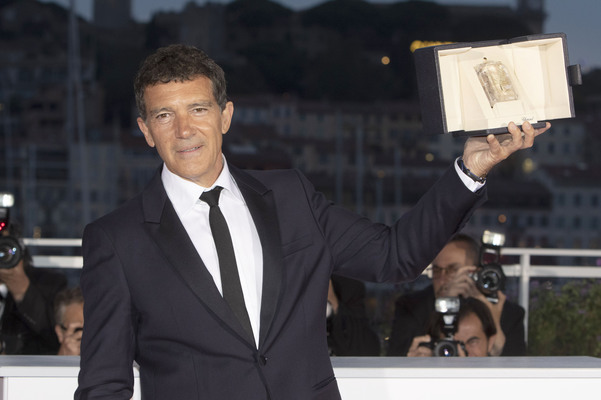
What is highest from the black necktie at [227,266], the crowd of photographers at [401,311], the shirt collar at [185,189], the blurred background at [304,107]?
the blurred background at [304,107]

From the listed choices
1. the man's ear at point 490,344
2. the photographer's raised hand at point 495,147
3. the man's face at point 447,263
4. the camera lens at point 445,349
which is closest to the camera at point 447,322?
the camera lens at point 445,349

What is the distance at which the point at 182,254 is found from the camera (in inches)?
75.3

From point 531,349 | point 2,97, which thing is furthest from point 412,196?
point 531,349

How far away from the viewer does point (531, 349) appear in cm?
663

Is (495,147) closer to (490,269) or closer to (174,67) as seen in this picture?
(174,67)

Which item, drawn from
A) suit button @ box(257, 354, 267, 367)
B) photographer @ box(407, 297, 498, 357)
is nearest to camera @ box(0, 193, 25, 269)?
photographer @ box(407, 297, 498, 357)

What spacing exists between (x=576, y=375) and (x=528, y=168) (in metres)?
74.4

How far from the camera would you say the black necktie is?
191 centimetres

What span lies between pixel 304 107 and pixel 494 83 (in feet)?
244

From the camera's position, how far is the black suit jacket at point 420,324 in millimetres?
4785

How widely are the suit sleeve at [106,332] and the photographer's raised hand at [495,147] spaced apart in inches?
32.1

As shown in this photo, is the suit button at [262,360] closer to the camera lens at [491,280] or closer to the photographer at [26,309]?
the camera lens at [491,280]

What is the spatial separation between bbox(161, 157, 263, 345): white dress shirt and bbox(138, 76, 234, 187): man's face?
4cm

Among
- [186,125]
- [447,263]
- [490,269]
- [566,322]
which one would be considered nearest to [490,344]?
[490,269]
